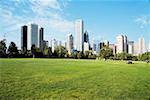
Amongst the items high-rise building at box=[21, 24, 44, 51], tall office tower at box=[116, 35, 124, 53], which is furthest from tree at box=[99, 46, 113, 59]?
tall office tower at box=[116, 35, 124, 53]

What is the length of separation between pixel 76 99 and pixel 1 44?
277 ft

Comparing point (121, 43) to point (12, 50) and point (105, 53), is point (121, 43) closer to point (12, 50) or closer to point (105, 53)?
point (105, 53)

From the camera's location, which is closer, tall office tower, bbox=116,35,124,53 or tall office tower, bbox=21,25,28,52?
tall office tower, bbox=21,25,28,52

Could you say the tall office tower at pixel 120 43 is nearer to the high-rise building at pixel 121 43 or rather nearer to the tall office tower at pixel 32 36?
the high-rise building at pixel 121 43

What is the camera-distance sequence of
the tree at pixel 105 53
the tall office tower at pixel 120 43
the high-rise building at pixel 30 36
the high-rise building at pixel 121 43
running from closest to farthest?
the high-rise building at pixel 30 36 → the tree at pixel 105 53 → the tall office tower at pixel 120 43 → the high-rise building at pixel 121 43

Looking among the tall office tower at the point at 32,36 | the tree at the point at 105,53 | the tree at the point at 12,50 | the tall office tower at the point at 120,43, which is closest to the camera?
the tree at the point at 12,50

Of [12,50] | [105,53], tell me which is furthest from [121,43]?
[12,50]

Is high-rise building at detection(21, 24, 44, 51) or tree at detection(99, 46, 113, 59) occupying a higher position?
high-rise building at detection(21, 24, 44, 51)

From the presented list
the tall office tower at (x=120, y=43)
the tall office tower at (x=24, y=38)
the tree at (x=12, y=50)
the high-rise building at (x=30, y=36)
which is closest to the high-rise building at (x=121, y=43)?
the tall office tower at (x=120, y=43)

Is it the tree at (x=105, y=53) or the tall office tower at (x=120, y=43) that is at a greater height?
the tall office tower at (x=120, y=43)

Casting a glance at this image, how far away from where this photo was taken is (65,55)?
376ft

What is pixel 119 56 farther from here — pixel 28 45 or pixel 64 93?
pixel 64 93

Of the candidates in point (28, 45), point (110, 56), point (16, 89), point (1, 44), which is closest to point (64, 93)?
point (16, 89)

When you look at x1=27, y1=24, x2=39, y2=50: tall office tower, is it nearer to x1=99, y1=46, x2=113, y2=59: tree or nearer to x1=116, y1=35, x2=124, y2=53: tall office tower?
x1=99, y1=46, x2=113, y2=59: tree
